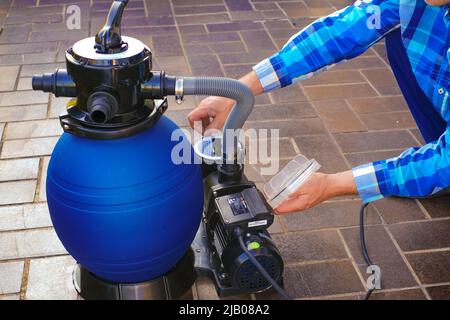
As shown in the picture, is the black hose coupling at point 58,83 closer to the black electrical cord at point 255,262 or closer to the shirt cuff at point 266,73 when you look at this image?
the black electrical cord at point 255,262

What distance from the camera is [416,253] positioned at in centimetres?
175

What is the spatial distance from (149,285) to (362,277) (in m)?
0.67

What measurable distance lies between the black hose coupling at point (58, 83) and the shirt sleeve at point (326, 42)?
67cm

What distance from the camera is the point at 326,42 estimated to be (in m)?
1.70

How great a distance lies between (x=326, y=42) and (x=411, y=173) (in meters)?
0.54

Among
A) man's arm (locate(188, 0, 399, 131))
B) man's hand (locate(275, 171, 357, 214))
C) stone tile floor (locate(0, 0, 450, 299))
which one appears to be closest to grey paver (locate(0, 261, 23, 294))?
stone tile floor (locate(0, 0, 450, 299))

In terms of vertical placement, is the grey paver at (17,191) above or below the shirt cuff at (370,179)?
below

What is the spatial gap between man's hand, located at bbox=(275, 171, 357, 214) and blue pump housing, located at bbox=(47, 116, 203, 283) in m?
0.26

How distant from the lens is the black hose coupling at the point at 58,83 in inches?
47.3

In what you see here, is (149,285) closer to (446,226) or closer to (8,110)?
(446,226)

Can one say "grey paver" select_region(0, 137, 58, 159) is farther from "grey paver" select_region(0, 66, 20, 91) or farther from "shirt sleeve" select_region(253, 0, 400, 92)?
"shirt sleeve" select_region(253, 0, 400, 92)

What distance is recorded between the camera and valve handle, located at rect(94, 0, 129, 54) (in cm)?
114

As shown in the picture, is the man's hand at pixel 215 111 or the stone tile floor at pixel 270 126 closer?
the man's hand at pixel 215 111

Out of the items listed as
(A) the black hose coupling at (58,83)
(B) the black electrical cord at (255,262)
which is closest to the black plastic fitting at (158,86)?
(A) the black hose coupling at (58,83)
